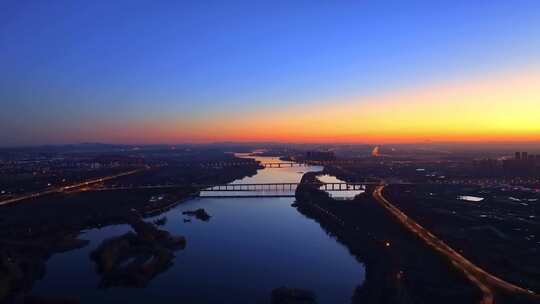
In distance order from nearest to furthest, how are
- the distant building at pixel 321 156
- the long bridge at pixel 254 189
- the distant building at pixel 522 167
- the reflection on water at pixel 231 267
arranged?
the reflection on water at pixel 231 267, the long bridge at pixel 254 189, the distant building at pixel 522 167, the distant building at pixel 321 156

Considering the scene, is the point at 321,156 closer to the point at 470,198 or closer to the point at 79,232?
the point at 470,198

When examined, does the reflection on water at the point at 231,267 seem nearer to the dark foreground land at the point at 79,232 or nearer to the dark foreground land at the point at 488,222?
the dark foreground land at the point at 79,232

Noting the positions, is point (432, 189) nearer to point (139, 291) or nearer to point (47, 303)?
point (139, 291)

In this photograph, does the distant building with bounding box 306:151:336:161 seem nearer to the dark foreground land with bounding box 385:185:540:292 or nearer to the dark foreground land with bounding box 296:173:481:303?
the dark foreground land with bounding box 385:185:540:292

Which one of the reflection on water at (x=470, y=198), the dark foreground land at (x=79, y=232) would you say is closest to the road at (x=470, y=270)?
the dark foreground land at (x=79, y=232)

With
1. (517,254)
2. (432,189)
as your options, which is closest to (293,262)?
(517,254)

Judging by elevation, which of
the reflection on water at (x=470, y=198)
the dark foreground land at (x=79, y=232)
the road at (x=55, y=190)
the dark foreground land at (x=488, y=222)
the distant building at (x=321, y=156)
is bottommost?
the reflection on water at (x=470, y=198)

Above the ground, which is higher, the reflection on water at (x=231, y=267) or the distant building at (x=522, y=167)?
the distant building at (x=522, y=167)
